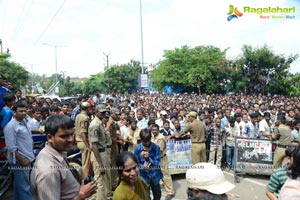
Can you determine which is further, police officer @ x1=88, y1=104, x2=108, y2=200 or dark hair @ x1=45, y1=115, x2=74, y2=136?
police officer @ x1=88, y1=104, x2=108, y2=200

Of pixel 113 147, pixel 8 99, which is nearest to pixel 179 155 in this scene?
pixel 113 147

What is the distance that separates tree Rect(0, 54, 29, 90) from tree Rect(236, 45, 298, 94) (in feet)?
70.7

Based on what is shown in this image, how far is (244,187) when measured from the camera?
712 centimetres

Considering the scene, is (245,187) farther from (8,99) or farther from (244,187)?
(8,99)

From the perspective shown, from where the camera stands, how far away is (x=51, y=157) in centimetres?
237

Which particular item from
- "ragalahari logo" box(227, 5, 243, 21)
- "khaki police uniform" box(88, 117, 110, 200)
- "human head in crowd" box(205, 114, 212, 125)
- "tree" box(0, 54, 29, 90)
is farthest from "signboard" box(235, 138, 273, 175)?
"tree" box(0, 54, 29, 90)

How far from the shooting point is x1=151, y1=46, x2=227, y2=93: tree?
124ft

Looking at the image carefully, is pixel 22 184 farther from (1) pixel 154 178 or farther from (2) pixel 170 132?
(2) pixel 170 132

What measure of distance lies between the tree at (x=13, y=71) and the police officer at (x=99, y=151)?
24081mm

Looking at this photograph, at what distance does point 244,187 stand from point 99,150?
355 cm

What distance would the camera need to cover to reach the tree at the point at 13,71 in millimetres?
28062

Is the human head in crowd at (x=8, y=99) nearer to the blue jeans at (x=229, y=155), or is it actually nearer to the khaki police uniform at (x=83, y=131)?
the khaki police uniform at (x=83, y=131)

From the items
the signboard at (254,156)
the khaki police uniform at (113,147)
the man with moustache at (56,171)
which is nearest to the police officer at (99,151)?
the khaki police uniform at (113,147)

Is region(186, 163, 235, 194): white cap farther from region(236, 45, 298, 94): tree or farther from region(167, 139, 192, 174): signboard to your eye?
region(236, 45, 298, 94): tree
